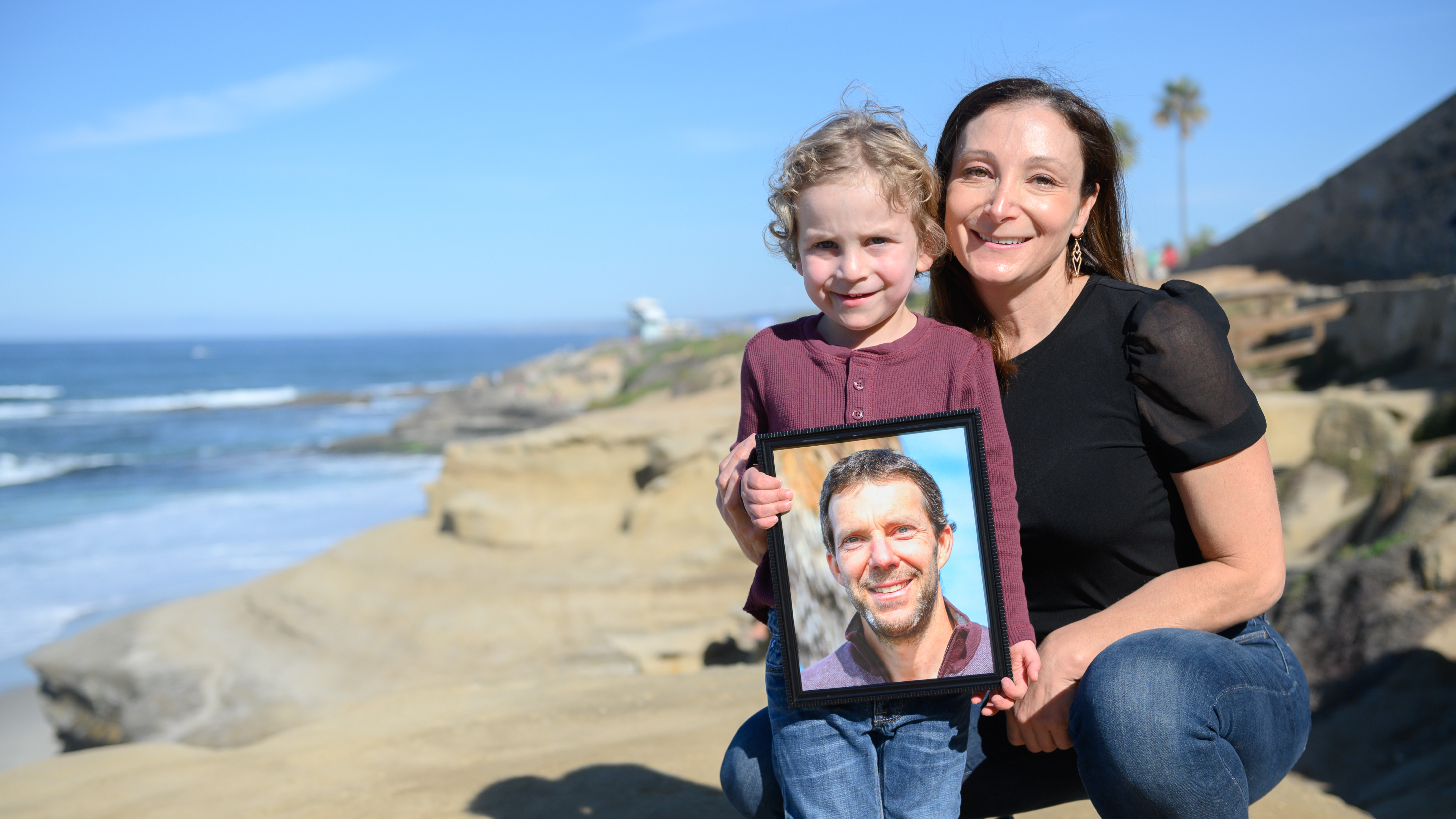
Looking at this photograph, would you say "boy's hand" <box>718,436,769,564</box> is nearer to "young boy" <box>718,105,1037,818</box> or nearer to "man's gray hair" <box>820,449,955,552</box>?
"young boy" <box>718,105,1037,818</box>

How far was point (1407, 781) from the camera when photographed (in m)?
4.38

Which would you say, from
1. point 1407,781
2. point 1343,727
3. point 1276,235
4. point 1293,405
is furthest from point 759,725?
point 1276,235

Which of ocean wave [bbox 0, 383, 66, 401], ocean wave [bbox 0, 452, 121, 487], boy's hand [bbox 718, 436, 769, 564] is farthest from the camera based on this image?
ocean wave [bbox 0, 383, 66, 401]

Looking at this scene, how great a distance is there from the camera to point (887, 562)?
6.83ft

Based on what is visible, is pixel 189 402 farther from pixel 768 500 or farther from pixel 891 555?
pixel 891 555

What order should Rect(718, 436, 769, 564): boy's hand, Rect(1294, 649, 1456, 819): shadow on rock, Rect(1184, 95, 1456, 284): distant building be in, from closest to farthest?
Rect(718, 436, 769, 564): boy's hand
Rect(1294, 649, 1456, 819): shadow on rock
Rect(1184, 95, 1456, 284): distant building

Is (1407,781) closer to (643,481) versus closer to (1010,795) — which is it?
(1010,795)

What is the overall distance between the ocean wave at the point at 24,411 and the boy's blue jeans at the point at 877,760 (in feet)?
160

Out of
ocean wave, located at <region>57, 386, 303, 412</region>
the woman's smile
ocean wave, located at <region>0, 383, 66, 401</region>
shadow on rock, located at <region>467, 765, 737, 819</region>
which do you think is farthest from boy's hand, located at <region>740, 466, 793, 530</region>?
ocean wave, located at <region>0, 383, 66, 401</region>

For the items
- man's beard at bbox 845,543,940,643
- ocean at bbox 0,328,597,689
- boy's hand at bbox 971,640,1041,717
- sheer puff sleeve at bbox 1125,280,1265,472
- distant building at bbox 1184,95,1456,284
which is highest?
distant building at bbox 1184,95,1456,284

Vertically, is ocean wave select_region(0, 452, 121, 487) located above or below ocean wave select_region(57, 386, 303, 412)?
below

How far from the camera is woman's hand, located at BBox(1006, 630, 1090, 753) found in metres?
2.12

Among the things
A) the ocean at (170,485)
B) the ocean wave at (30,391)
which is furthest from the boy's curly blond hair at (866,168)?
the ocean wave at (30,391)

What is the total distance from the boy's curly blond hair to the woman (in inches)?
7.1
